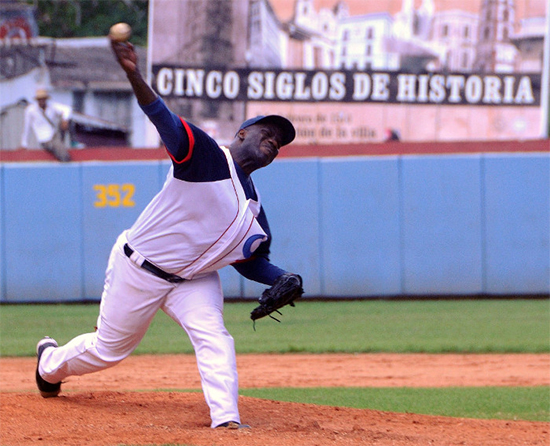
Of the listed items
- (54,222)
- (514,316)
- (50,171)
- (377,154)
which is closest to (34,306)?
(54,222)

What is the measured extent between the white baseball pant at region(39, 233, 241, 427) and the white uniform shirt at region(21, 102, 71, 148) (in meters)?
7.71

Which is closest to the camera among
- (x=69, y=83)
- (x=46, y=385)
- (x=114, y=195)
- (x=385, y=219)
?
(x=46, y=385)

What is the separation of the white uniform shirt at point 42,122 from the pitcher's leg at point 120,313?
7584mm

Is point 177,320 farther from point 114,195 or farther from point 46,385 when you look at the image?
point 114,195

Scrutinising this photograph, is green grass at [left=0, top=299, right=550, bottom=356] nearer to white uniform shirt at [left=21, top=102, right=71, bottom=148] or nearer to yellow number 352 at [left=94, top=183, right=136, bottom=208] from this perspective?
yellow number 352 at [left=94, top=183, right=136, bottom=208]

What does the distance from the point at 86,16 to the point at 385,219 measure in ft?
51.7

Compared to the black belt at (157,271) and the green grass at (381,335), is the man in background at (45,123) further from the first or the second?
the black belt at (157,271)

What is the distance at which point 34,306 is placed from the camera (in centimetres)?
1080

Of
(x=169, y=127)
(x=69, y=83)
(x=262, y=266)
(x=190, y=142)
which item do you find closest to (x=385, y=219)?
(x=262, y=266)

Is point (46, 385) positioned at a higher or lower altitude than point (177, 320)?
lower

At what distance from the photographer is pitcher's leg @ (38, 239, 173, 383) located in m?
3.90

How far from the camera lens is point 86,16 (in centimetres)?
2372

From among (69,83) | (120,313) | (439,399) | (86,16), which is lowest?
(439,399)

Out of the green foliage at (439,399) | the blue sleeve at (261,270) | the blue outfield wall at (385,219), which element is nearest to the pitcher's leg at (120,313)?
the blue sleeve at (261,270)
